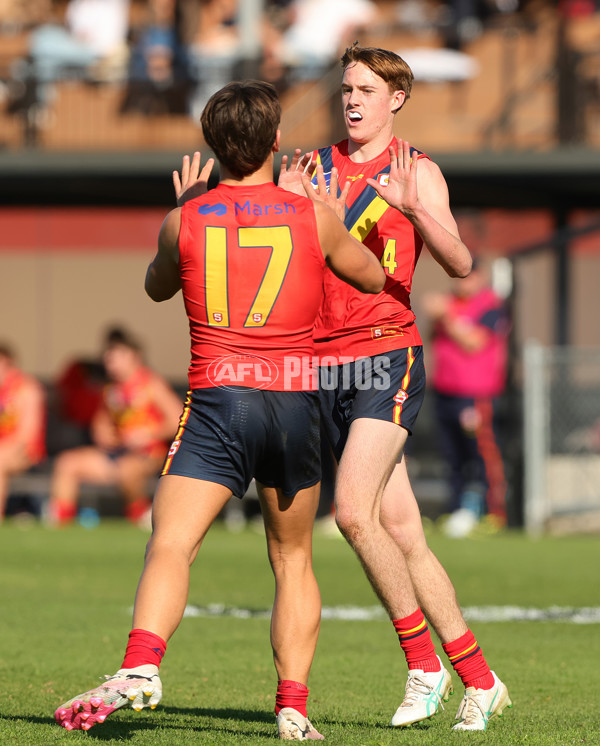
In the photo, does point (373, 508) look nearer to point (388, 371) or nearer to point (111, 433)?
point (388, 371)

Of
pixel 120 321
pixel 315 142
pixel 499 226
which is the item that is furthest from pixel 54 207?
pixel 499 226

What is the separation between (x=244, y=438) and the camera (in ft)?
14.1

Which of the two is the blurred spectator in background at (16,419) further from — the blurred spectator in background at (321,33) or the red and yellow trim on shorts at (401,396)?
the red and yellow trim on shorts at (401,396)

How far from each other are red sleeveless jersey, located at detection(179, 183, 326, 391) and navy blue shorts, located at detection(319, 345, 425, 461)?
24.8 inches

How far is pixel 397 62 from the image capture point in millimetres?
5160

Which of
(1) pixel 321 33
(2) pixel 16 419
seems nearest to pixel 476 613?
(2) pixel 16 419

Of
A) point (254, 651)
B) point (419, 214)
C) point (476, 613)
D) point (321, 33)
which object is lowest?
point (476, 613)

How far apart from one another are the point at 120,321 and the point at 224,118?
13324 millimetres

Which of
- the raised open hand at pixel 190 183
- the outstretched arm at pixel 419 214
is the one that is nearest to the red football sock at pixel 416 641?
the outstretched arm at pixel 419 214

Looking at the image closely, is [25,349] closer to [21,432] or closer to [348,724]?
[21,432]

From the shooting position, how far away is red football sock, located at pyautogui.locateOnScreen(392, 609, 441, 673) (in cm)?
485

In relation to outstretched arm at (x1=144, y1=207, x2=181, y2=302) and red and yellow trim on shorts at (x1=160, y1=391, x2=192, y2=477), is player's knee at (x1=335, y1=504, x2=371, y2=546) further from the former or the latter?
outstretched arm at (x1=144, y1=207, x2=181, y2=302)

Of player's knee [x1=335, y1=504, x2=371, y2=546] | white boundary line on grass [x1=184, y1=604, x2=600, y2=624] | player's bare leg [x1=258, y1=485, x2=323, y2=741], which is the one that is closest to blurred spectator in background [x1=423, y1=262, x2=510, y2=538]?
white boundary line on grass [x1=184, y1=604, x2=600, y2=624]

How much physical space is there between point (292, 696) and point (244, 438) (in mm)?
915
